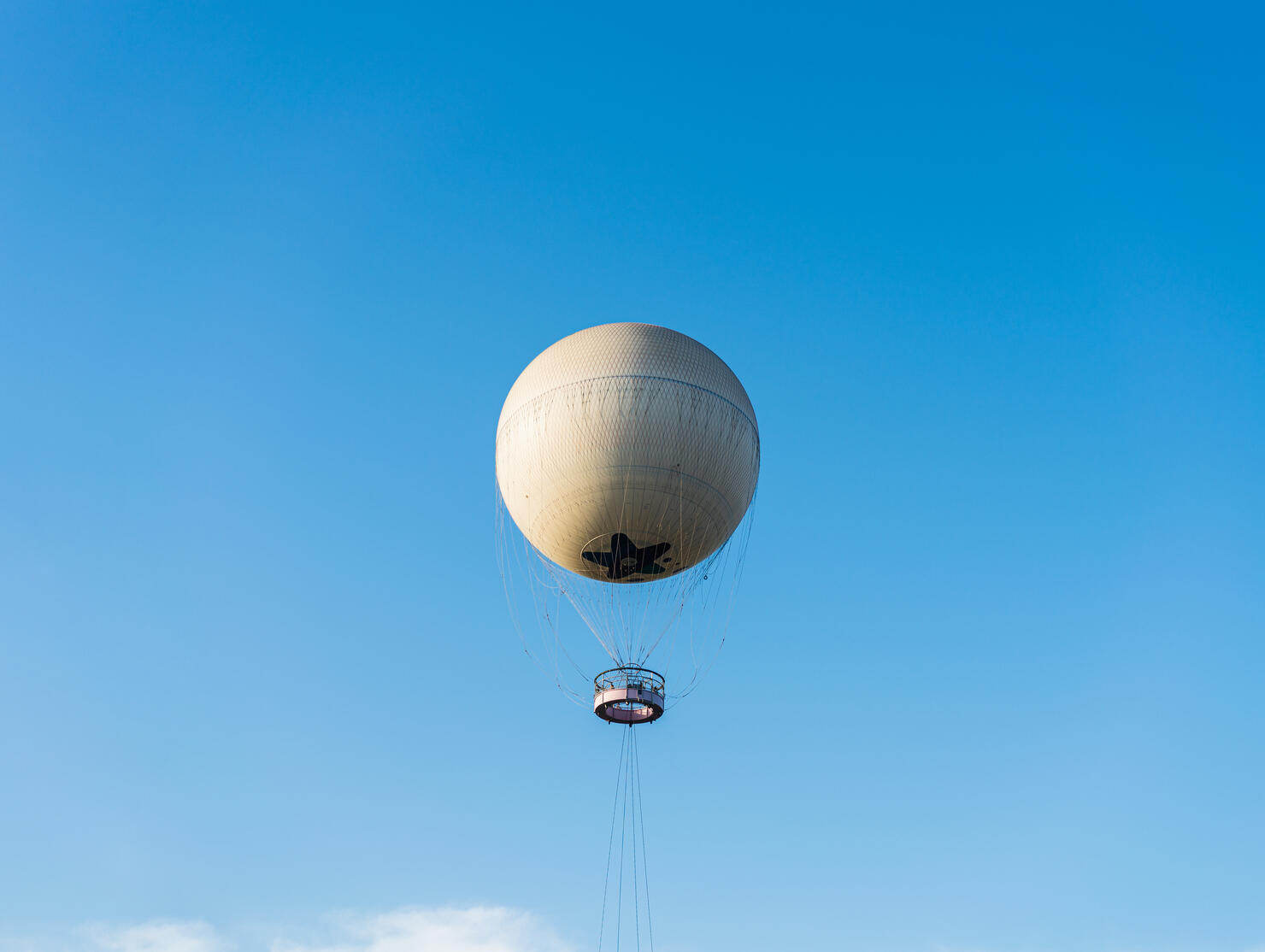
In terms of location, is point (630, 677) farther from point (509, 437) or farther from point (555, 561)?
point (509, 437)

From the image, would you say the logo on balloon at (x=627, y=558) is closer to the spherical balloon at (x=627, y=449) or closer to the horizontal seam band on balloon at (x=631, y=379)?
the spherical balloon at (x=627, y=449)

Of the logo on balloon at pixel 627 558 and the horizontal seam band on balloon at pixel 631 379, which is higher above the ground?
the horizontal seam band on balloon at pixel 631 379

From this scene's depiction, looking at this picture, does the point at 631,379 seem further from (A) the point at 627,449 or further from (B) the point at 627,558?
(B) the point at 627,558

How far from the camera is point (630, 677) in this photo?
3200 centimetres

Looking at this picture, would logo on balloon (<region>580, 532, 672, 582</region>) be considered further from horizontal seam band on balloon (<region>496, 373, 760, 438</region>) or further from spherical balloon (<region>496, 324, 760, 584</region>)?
horizontal seam band on balloon (<region>496, 373, 760, 438</region>)

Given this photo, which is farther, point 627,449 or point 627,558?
point 627,558

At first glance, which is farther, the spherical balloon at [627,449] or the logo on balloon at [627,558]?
the logo on balloon at [627,558]

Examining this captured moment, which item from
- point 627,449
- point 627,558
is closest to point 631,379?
point 627,449

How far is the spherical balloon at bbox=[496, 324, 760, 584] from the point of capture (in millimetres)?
31359

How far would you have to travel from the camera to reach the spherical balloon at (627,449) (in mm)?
31359

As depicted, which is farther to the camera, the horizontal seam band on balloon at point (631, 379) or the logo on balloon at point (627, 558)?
the logo on balloon at point (627, 558)

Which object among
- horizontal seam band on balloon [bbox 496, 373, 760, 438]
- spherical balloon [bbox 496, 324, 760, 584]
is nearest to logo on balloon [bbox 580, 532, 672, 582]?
spherical balloon [bbox 496, 324, 760, 584]

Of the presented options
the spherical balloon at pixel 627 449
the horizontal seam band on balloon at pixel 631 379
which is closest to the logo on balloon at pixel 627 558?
the spherical balloon at pixel 627 449

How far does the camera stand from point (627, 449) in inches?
1231
